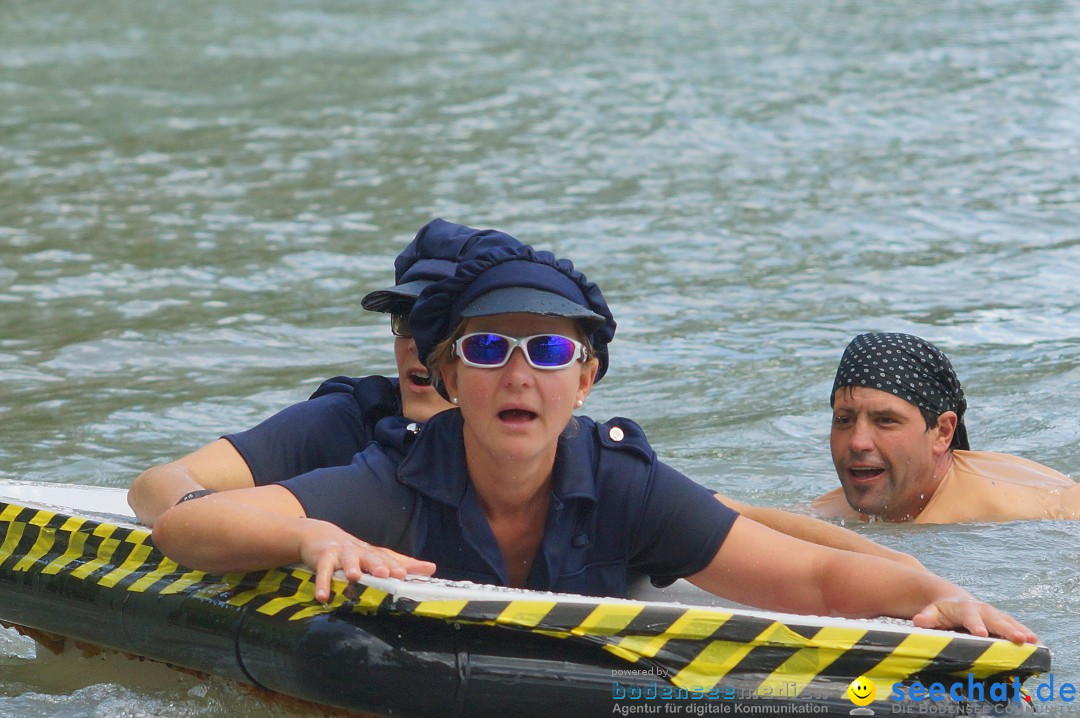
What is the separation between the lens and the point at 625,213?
12367 mm

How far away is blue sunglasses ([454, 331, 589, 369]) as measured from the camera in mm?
3451

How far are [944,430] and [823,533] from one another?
2170mm

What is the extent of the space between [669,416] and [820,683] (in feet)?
14.5

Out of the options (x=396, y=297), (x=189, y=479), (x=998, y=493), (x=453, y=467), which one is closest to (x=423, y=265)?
(x=396, y=297)

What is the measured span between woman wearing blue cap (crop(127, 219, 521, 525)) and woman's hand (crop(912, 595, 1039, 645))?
5.25ft

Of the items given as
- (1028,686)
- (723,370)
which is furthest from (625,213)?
(1028,686)

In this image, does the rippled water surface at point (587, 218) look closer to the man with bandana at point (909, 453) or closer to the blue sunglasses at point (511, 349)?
the man with bandana at point (909, 453)

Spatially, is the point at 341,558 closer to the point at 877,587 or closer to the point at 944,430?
the point at 877,587

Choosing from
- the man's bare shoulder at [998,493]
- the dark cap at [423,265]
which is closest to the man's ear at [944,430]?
the man's bare shoulder at [998,493]

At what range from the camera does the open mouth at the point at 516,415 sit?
3.50 metres

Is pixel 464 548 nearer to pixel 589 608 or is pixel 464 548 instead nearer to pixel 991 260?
pixel 589 608

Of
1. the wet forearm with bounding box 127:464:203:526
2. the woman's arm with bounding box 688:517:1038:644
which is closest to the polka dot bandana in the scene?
the woman's arm with bounding box 688:517:1038:644

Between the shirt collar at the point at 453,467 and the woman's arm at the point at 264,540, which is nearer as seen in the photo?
the woman's arm at the point at 264,540

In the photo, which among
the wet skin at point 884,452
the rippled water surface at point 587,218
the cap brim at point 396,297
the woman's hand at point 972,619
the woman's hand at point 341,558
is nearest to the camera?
the woman's hand at point 341,558
